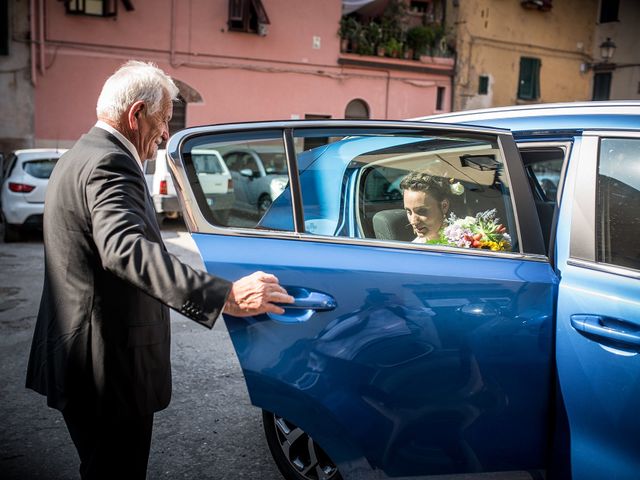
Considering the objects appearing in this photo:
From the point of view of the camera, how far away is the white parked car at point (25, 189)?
404 inches

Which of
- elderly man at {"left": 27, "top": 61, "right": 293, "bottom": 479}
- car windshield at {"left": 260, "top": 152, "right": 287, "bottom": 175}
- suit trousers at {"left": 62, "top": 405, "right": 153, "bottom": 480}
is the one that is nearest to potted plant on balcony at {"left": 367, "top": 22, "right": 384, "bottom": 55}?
car windshield at {"left": 260, "top": 152, "right": 287, "bottom": 175}

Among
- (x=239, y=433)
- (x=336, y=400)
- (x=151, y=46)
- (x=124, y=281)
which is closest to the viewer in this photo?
(x=124, y=281)

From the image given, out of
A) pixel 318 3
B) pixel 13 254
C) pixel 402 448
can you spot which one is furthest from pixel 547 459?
pixel 318 3

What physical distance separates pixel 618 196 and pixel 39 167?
986cm

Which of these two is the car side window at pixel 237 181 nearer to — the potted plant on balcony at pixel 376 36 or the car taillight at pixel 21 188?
the car taillight at pixel 21 188

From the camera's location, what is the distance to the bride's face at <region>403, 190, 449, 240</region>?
2707 millimetres

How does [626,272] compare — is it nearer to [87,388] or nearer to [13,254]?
[87,388]

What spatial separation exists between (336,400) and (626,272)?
107cm

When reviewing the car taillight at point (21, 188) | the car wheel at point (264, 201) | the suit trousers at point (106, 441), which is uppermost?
the suit trousers at point (106, 441)

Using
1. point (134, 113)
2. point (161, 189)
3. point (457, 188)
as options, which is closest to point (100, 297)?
point (134, 113)

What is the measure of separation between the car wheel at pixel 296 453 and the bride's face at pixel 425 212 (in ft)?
3.12

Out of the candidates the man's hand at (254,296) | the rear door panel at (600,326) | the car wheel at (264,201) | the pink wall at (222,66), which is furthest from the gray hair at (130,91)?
the pink wall at (222,66)

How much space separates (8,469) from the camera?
3.16m

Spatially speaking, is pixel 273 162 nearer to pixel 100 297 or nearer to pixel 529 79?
pixel 529 79
